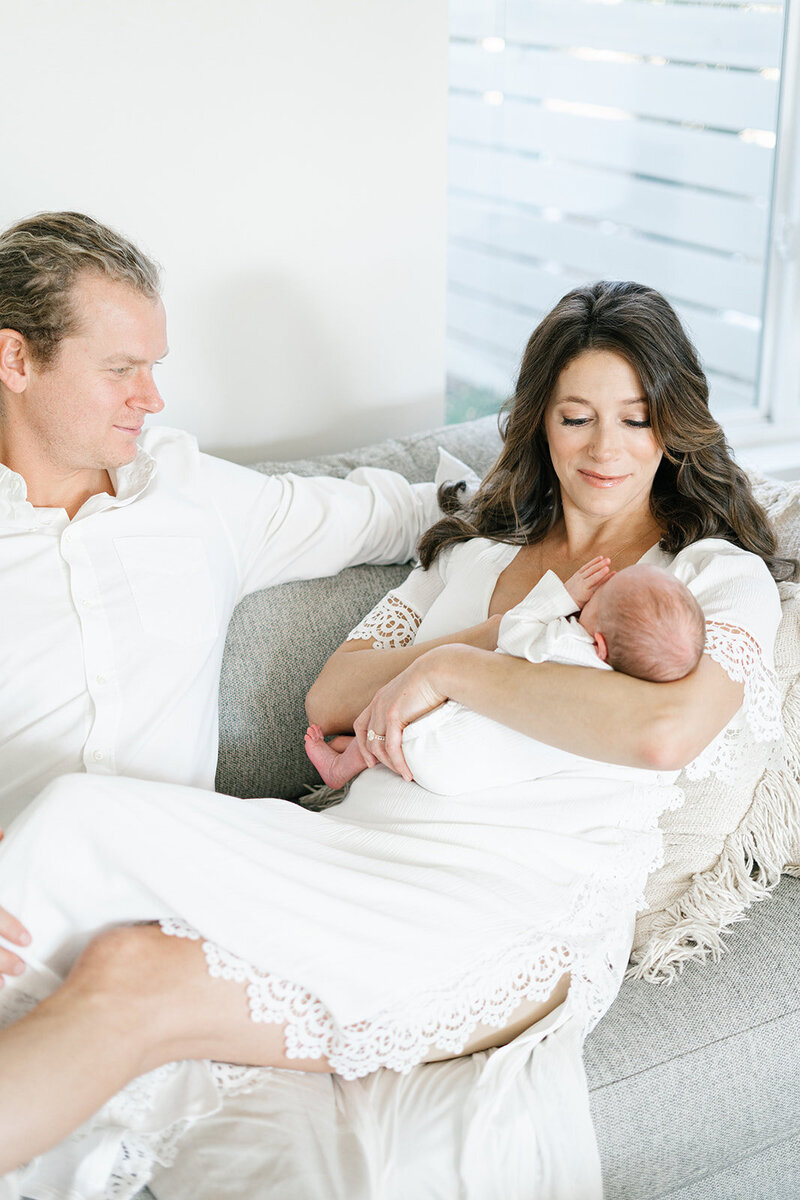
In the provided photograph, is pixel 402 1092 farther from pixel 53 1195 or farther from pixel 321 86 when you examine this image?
pixel 321 86

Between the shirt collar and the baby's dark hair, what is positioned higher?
the shirt collar

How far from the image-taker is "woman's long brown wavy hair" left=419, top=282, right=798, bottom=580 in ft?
5.45

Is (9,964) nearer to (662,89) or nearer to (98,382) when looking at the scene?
(98,382)

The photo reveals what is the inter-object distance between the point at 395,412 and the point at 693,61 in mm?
1398

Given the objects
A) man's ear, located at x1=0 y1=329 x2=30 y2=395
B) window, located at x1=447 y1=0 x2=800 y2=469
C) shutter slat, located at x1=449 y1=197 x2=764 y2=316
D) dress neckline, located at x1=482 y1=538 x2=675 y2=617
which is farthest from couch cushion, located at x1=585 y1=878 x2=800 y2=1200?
shutter slat, located at x1=449 y1=197 x2=764 y2=316

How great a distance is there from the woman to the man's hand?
0.06 ft

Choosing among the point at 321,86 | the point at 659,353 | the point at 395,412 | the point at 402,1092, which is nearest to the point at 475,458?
the point at 395,412

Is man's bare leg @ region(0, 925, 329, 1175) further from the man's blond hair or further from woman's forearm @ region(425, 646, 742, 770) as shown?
the man's blond hair

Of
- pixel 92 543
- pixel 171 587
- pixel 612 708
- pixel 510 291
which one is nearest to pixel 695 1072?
pixel 612 708

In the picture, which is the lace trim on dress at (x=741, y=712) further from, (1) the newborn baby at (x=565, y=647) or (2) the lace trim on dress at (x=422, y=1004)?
(2) the lace trim on dress at (x=422, y=1004)

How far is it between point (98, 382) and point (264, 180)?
31.7 inches

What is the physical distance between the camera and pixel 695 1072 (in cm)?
149

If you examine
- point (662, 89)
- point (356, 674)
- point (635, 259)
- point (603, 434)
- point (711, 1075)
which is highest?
point (662, 89)

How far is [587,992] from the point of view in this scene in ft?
4.89
